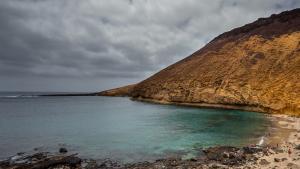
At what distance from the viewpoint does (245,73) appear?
73812mm

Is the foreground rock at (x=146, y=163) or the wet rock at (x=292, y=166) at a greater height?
the wet rock at (x=292, y=166)

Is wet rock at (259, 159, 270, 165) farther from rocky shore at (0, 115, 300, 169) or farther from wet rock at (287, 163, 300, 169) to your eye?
wet rock at (287, 163, 300, 169)

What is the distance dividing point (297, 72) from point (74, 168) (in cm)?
5640

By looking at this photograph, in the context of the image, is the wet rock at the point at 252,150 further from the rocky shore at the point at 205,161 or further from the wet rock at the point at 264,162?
the wet rock at the point at 264,162

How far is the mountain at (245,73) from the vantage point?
6184cm

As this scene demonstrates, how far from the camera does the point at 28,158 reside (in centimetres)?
2250

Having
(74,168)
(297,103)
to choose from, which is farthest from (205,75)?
(74,168)

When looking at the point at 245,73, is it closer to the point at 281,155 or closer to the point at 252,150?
the point at 252,150

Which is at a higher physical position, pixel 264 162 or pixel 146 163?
pixel 264 162

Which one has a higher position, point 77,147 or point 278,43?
point 278,43

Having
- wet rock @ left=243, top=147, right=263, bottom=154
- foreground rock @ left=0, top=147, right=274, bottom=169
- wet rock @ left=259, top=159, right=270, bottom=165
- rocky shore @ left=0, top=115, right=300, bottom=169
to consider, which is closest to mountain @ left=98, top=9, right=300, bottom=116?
wet rock @ left=243, top=147, right=263, bottom=154

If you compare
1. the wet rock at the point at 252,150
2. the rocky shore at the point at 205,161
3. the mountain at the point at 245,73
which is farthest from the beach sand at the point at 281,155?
the mountain at the point at 245,73

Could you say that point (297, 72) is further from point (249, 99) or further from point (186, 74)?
point (186, 74)

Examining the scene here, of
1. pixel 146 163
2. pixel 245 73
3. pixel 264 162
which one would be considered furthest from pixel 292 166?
pixel 245 73
